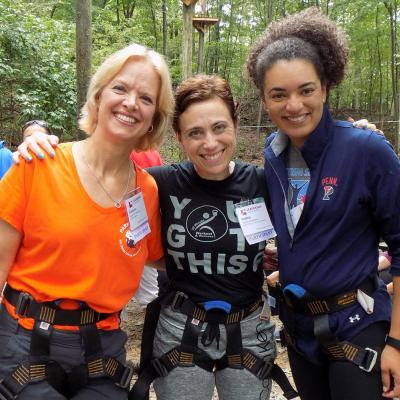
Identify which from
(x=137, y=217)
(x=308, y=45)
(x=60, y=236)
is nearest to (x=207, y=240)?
(x=137, y=217)

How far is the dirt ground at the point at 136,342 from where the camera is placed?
12.5 feet

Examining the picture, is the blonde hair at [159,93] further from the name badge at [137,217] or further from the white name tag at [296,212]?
the white name tag at [296,212]

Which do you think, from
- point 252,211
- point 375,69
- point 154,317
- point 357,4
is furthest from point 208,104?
point 375,69

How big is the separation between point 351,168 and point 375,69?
27.8 metres

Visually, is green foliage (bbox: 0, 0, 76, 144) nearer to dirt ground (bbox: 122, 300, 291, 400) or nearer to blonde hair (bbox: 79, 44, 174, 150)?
dirt ground (bbox: 122, 300, 291, 400)

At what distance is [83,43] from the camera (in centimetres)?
530

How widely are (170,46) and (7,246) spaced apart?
22.5 m

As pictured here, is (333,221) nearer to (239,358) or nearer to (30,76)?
(239,358)

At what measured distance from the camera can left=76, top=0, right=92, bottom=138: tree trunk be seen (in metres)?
5.25

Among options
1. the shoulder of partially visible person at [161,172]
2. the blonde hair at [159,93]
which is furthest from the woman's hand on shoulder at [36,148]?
the shoulder of partially visible person at [161,172]

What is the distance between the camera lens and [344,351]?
2014 millimetres

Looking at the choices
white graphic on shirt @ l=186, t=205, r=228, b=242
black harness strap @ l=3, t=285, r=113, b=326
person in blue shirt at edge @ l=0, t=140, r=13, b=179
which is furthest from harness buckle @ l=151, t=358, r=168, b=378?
person in blue shirt at edge @ l=0, t=140, r=13, b=179

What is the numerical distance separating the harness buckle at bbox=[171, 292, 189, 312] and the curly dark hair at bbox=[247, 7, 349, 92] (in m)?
1.23

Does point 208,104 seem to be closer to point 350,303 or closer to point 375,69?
point 350,303
